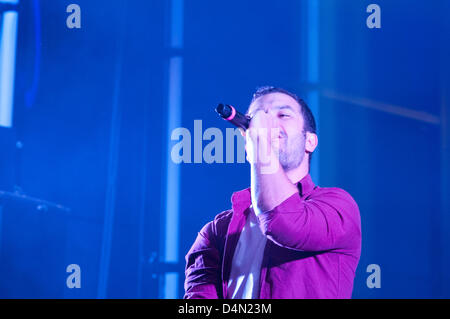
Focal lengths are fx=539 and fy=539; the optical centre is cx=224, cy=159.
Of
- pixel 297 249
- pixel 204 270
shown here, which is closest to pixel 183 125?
pixel 204 270

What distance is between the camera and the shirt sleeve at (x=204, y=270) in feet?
5.12

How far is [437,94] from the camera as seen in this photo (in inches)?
87.8

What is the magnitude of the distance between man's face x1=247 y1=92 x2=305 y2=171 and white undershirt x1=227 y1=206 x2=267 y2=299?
237 mm

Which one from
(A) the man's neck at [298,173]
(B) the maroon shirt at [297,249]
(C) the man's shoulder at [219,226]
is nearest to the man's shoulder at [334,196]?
(B) the maroon shirt at [297,249]

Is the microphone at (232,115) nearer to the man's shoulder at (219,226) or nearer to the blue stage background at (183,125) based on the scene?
the man's shoulder at (219,226)

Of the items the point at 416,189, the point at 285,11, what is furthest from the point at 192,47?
the point at 416,189

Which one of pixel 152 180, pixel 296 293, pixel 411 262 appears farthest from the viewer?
pixel 152 180

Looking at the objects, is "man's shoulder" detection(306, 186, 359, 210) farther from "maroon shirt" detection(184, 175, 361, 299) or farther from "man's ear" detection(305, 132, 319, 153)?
"man's ear" detection(305, 132, 319, 153)

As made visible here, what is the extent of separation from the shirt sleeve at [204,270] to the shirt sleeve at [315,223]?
324mm

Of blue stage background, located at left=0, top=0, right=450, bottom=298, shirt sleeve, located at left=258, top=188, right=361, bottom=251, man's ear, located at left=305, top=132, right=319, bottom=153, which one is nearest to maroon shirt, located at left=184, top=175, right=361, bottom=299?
shirt sleeve, located at left=258, top=188, right=361, bottom=251

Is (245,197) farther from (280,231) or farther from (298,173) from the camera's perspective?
(280,231)

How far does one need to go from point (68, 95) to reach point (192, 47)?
60 cm

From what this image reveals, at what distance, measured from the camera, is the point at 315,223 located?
1.33 metres
